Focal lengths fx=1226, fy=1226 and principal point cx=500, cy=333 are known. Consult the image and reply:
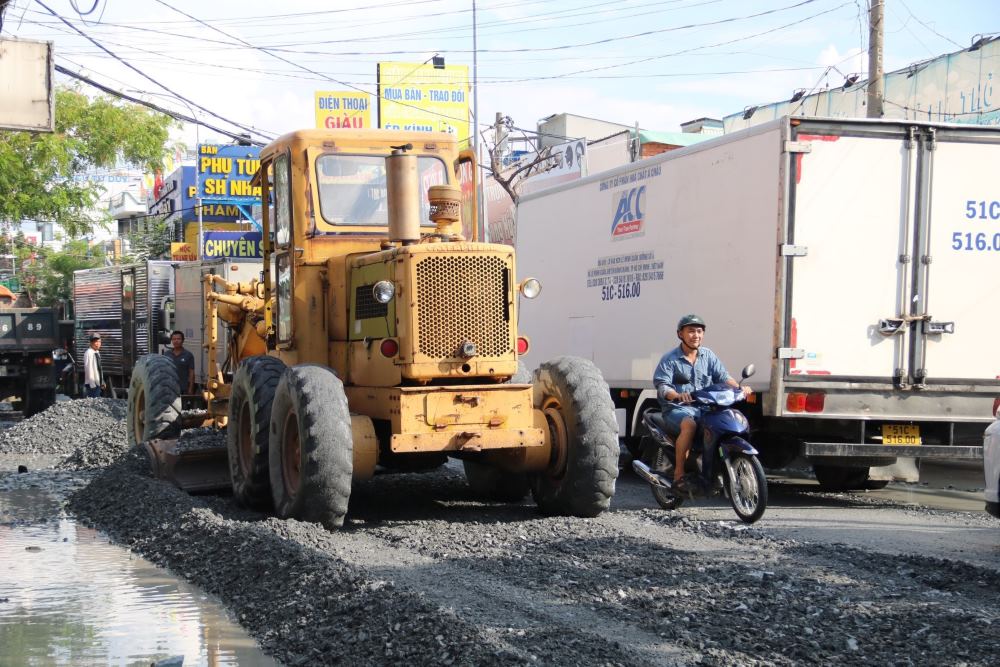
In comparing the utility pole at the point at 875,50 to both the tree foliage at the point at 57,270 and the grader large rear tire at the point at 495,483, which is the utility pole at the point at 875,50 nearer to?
the grader large rear tire at the point at 495,483

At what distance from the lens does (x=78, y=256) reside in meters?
58.2

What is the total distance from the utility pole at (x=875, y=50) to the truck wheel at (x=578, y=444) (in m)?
9.73

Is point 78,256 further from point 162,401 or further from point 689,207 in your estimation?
point 689,207

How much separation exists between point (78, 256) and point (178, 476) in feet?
164

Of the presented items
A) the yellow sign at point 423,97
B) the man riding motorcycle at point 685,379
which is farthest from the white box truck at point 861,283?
the yellow sign at point 423,97

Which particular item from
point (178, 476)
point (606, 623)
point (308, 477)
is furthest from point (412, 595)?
point (178, 476)

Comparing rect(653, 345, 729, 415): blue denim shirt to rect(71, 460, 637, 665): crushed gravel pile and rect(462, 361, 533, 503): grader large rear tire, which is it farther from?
rect(71, 460, 637, 665): crushed gravel pile

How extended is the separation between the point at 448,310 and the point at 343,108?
1497 inches

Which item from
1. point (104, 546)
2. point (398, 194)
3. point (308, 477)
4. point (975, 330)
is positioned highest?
point (398, 194)

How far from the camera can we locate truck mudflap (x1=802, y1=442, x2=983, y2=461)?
10688 millimetres

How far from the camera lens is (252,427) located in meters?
9.98

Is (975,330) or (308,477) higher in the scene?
(975,330)

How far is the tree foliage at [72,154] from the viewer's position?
24.9 metres

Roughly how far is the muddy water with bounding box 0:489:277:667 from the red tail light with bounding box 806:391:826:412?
5570 mm
